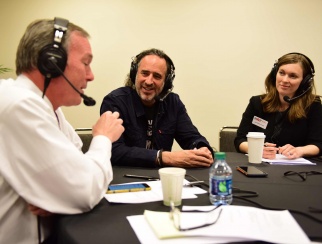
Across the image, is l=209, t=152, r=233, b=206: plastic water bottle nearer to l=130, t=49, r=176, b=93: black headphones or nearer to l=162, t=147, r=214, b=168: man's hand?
l=162, t=147, r=214, b=168: man's hand

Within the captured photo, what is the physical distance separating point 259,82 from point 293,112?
50.0 inches

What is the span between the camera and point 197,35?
3.42m

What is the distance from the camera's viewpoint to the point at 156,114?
2021 mm

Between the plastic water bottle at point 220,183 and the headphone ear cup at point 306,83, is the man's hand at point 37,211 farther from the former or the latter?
the headphone ear cup at point 306,83

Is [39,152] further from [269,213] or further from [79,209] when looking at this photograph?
[269,213]

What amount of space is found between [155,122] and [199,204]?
1.02 m

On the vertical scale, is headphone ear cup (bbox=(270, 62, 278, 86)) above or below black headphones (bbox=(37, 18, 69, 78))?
below

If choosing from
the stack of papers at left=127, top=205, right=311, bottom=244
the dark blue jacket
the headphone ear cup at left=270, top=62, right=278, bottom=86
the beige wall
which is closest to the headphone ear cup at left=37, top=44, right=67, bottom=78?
the stack of papers at left=127, top=205, right=311, bottom=244

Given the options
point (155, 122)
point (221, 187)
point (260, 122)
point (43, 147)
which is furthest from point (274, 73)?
point (43, 147)

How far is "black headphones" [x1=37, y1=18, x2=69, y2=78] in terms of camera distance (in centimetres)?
105

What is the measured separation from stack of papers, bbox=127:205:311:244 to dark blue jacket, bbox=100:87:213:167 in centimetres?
84

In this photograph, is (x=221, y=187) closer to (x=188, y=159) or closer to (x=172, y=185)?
(x=172, y=185)

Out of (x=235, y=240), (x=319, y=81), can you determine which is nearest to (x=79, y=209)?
(x=235, y=240)

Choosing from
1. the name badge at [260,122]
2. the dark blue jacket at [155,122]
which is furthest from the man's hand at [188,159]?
the name badge at [260,122]
